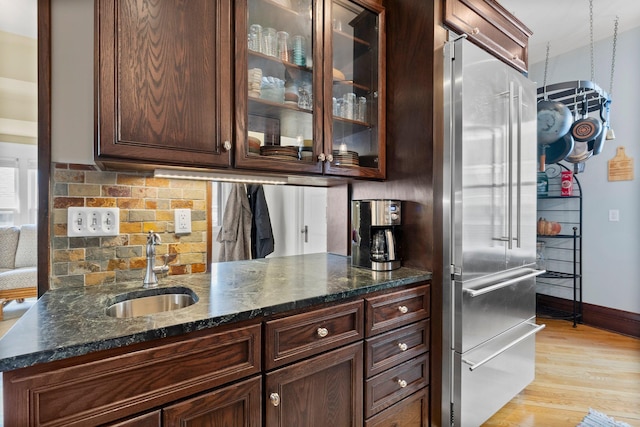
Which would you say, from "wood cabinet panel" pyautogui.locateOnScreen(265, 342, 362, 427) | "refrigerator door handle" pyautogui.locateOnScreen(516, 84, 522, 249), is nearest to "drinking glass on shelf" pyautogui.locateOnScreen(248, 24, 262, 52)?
"wood cabinet panel" pyautogui.locateOnScreen(265, 342, 362, 427)

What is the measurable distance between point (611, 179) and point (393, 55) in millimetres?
2789

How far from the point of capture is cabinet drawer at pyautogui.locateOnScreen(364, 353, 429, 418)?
1.34 m

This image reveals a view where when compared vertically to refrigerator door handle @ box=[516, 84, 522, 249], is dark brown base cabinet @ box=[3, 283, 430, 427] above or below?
below

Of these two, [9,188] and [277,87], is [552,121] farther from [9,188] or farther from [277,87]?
[9,188]

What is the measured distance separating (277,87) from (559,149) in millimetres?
2728

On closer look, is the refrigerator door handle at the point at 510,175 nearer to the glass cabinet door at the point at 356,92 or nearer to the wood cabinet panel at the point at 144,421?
the glass cabinet door at the point at 356,92

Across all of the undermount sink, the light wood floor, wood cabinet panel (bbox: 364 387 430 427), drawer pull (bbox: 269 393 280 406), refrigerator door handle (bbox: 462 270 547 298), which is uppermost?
the undermount sink

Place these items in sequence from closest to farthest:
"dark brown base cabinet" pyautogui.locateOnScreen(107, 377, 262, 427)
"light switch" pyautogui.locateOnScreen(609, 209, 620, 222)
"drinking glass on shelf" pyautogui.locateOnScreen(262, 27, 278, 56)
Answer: "dark brown base cabinet" pyautogui.locateOnScreen(107, 377, 262, 427), "drinking glass on shelf" pyautogui.locateOnScreen(262, 27, 278, 56), "light switch" pyautogui.locateOnScreen(609, 209, 620, 222)

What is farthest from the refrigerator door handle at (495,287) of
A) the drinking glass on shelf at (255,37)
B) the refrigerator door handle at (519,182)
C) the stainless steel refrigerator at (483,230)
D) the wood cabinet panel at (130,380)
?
the drinking glass on shelf at (255,37)

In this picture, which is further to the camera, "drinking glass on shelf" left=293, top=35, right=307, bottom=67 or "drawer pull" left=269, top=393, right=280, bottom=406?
"drinking glass on shelf" left=293, top=35, right=307, bottom=67

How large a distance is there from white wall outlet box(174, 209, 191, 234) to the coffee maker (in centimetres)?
85

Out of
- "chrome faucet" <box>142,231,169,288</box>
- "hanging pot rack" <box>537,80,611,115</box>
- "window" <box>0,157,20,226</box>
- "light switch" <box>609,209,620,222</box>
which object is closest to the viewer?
"chrome faucet" <box>142,231,169,288</box>

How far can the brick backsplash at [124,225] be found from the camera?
124cm

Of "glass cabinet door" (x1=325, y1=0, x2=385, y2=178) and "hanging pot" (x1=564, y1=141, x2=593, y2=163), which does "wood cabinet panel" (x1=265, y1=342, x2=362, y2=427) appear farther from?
"hanging pot" (x1=564, y1=141, x2=593, y2=163)
